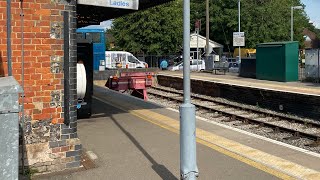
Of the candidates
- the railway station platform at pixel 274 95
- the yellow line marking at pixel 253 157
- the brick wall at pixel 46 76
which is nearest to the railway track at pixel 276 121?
the railway station platform at pixel 274 95

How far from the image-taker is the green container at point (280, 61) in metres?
21.3

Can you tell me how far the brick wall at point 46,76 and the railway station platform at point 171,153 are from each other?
1.14 feet

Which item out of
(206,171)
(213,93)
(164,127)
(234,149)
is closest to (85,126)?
(164,127)

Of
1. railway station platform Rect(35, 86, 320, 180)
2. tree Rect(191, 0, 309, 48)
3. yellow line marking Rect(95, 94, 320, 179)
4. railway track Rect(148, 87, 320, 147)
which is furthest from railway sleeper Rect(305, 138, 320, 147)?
tree Rect(191, 0, 309, 48)

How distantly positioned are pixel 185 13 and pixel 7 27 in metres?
2.27

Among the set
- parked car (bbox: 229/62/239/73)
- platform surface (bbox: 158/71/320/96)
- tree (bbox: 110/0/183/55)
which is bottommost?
platform surface (bbox: 158/71/320/96)

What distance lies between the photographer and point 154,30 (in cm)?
4375

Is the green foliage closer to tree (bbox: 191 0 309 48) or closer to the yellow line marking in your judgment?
tree (bbox: 191 0 309 48)

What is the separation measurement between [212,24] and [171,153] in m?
54.2

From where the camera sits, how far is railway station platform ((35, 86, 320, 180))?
5812 mm

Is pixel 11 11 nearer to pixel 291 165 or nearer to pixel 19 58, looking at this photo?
pixel 19 58

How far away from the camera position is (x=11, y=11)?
5.44 metres

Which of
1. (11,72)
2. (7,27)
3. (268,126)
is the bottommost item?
(268,126)

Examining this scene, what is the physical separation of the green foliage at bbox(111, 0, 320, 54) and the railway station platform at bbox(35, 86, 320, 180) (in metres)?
32.8
